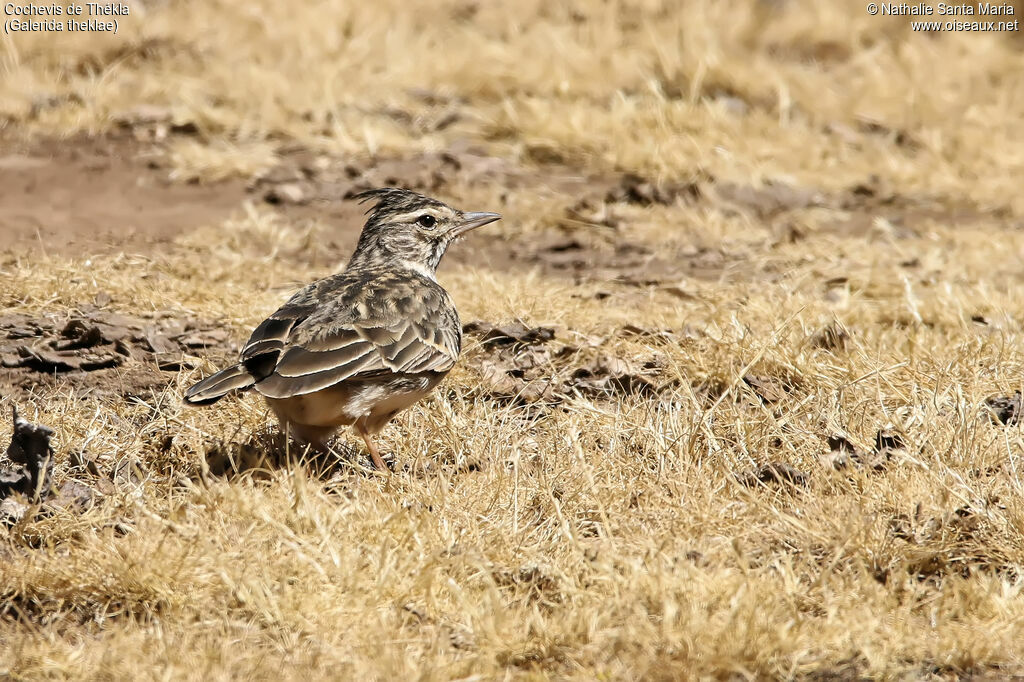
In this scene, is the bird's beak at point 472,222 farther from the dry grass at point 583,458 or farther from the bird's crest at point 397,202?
the dry grass at point 583,458

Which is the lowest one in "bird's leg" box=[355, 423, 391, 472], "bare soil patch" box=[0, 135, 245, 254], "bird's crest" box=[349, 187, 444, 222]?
"bird's leg" box=[355, 423, 391, 472]

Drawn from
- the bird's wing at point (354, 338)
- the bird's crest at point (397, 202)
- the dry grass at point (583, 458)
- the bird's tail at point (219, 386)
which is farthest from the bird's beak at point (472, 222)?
the bird's tail at point (219, 386)

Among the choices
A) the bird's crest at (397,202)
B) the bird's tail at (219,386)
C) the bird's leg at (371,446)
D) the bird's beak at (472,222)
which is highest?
the bird's crest at (397,202)

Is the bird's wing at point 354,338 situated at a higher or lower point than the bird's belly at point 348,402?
higher

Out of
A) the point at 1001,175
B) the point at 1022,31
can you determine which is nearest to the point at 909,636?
the point at 1001,175

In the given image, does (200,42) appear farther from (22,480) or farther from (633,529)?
(633,529)

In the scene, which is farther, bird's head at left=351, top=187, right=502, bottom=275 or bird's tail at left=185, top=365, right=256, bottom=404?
bird's head at left=351, top=187, right=502, bottom=275

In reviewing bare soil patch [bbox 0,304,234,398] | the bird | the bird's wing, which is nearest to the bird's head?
the bird

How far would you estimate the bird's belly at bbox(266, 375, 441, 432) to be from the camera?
5555mm

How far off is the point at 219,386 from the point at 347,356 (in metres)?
0.59

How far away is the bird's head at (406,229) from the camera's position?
23.8 ft

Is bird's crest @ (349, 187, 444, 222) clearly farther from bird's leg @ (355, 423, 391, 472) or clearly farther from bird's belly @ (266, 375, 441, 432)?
bird's leg @ (355, 423, 391, 472)

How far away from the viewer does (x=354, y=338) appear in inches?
223

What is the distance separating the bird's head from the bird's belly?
156cm
